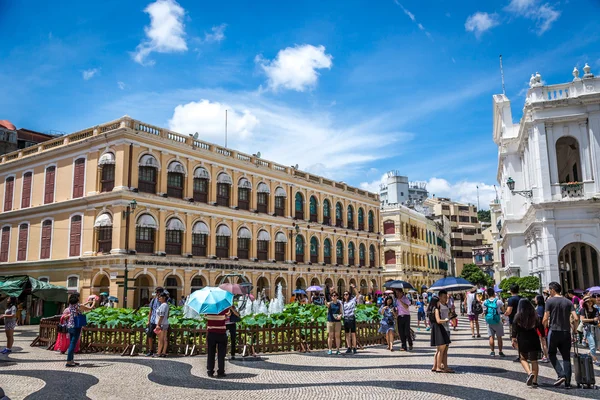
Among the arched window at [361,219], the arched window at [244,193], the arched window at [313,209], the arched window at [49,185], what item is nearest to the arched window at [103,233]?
the arched window at [49,185]

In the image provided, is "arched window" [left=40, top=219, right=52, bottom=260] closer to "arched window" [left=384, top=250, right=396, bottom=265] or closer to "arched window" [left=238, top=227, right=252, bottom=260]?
"arched window" [left=238, top=227, right=252, bottom=260]

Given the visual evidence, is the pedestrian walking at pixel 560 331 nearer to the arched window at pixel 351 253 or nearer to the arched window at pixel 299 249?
the arched window at pixel 299 249

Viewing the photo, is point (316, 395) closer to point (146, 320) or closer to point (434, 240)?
point (146, 320)

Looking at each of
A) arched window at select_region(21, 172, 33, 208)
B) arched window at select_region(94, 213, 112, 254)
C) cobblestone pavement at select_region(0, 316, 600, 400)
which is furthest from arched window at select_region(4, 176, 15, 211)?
cobblestone pavement at select_region(0, 316, 600, 400)

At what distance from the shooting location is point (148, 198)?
33656 millimetres

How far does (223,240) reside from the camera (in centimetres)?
3925

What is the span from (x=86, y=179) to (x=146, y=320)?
21050mm

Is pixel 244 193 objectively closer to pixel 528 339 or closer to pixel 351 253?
pixel 351 253

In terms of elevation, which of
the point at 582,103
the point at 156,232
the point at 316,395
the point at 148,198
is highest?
the point at 582,103

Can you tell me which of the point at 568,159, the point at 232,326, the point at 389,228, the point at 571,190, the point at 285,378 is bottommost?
the point at 285,378

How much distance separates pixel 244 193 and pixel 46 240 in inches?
571

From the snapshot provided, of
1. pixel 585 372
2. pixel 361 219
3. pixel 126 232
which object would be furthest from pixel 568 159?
pixel 126 232

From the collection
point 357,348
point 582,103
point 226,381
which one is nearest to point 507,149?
point 582,103

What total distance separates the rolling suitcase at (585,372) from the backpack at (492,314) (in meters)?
4.44
